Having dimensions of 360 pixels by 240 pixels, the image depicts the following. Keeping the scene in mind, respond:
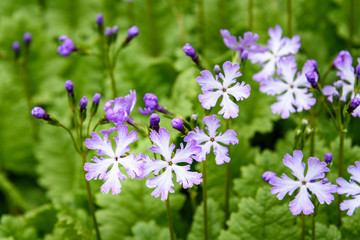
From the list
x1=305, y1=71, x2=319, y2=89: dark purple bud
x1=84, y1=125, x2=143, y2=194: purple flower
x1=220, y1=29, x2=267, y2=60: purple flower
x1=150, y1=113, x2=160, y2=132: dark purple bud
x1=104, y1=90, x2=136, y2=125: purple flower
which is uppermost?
x1=220, y1=29, x2=267, y2=60: purple flower

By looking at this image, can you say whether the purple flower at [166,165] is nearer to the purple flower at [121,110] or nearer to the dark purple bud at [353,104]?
the purple flower at [121,110]

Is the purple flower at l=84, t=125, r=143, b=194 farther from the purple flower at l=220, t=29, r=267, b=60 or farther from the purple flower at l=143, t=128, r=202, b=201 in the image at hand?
the purple flower at l=220, t=29, r=267, b=60

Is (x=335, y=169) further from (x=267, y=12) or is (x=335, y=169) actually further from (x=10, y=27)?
(x=10, y=27)

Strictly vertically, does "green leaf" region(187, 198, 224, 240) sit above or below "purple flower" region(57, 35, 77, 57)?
below

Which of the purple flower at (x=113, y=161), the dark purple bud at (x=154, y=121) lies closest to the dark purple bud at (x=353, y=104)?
the dark purple bud at (x=154, y=121)

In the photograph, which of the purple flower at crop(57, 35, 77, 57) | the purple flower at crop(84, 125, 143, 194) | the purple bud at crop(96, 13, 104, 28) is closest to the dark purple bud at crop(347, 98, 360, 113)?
the purple flower at crop(84, 125, 143, 194)

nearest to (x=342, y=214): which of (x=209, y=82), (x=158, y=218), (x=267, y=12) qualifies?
(x=158, y=218)

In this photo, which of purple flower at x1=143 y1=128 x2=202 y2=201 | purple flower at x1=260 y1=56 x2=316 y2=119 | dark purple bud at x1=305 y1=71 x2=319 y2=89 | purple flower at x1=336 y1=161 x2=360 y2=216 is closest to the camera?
purple flower at x1=143 y1=128 x2=202 y2=201

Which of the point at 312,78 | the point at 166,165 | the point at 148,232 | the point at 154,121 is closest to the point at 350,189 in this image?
the point at 312,78
